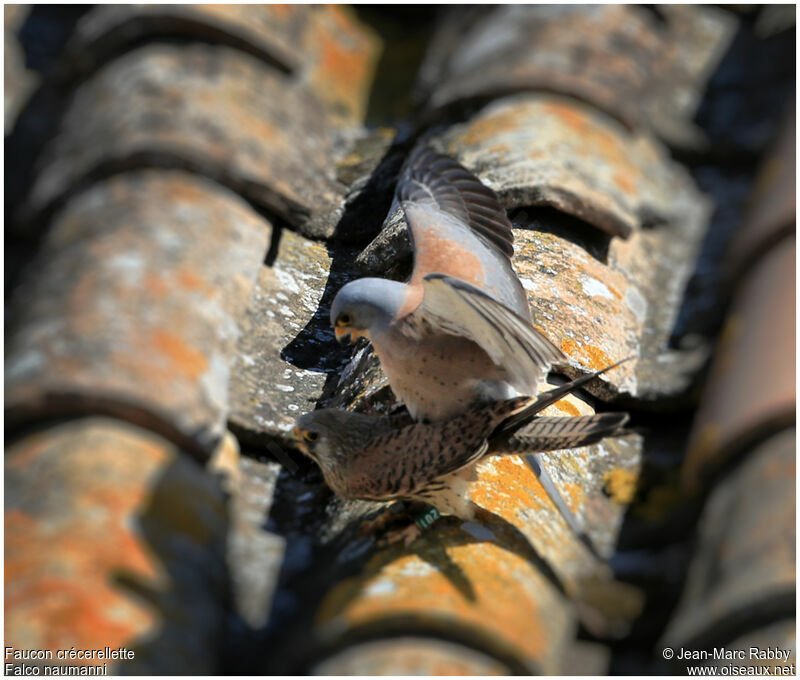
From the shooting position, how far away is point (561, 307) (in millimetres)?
2693

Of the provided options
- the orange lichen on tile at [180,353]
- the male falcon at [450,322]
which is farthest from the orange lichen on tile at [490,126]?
the orange lichen on tile at [180,353]

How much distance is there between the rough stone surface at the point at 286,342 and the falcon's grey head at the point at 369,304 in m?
0.25

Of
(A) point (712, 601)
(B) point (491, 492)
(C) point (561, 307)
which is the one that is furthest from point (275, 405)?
(A) point (712, 601)

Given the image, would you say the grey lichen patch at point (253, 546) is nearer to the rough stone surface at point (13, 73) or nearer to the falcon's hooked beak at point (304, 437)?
the falcon's hooked beak at point (304, 437)

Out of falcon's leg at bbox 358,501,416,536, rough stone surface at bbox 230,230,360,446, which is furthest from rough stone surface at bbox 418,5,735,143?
falcon's leg at bbox 358,501,416,536

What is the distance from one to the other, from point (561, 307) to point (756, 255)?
508mm

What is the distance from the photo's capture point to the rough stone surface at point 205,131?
9.69ft

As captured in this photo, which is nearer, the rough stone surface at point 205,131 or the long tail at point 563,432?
the long tail at point 563,432

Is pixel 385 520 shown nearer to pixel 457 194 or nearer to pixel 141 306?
pixel 141 306

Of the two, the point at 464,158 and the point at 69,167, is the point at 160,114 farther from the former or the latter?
the point at 464,158

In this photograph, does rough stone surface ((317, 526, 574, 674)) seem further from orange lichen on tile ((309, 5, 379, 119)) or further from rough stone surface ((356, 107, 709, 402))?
orange lichen on tile ((309, 5, 379, 119))

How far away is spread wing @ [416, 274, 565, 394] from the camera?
2168mm

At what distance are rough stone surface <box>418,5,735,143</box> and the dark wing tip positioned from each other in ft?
1.71

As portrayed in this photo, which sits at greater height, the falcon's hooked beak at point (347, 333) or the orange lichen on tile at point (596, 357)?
the orange lichen on tile at point (596, 357)
